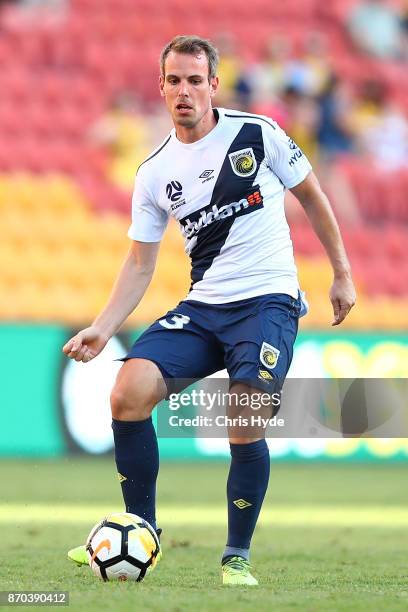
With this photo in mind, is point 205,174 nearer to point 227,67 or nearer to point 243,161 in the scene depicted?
point 243,161

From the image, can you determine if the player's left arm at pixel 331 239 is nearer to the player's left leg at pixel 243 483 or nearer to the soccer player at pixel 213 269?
the soccer player at pixel 213 269

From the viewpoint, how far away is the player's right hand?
5500mm

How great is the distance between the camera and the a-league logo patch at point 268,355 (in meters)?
5.25

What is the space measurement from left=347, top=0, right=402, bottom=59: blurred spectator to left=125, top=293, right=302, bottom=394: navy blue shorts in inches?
563

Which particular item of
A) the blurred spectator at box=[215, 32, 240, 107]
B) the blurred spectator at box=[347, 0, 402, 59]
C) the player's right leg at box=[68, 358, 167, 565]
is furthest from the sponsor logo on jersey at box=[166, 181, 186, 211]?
the blurred spectator at box=[347, 0, 402, 59]

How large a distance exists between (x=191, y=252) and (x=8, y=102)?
434 inches

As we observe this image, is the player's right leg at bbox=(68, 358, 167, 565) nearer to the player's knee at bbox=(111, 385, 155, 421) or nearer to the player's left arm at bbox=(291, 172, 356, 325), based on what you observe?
the player's knee at bbox=(111, 385, 155, 421)

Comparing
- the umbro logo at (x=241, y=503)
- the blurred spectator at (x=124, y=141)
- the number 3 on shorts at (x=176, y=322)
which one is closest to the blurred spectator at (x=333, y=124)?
the blurred spectator at (x=124, y=141)

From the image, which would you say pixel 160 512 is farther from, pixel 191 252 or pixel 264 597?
pixel 264 597

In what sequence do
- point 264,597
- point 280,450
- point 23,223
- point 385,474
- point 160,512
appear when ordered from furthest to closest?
point 23,223
point 280,450
point 385,474
point 160,512
point 264,597

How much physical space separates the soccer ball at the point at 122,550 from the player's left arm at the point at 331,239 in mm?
1255

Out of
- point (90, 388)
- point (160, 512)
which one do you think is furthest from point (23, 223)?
point (160, 512)

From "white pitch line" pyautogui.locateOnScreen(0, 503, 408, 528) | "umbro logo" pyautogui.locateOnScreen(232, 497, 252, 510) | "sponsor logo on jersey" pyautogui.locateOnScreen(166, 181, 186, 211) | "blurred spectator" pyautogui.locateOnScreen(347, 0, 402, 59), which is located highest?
"blurred spectator" pyautogui.locateOnScreen(347, 0, 402, 59)

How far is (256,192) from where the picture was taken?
18.2ft
